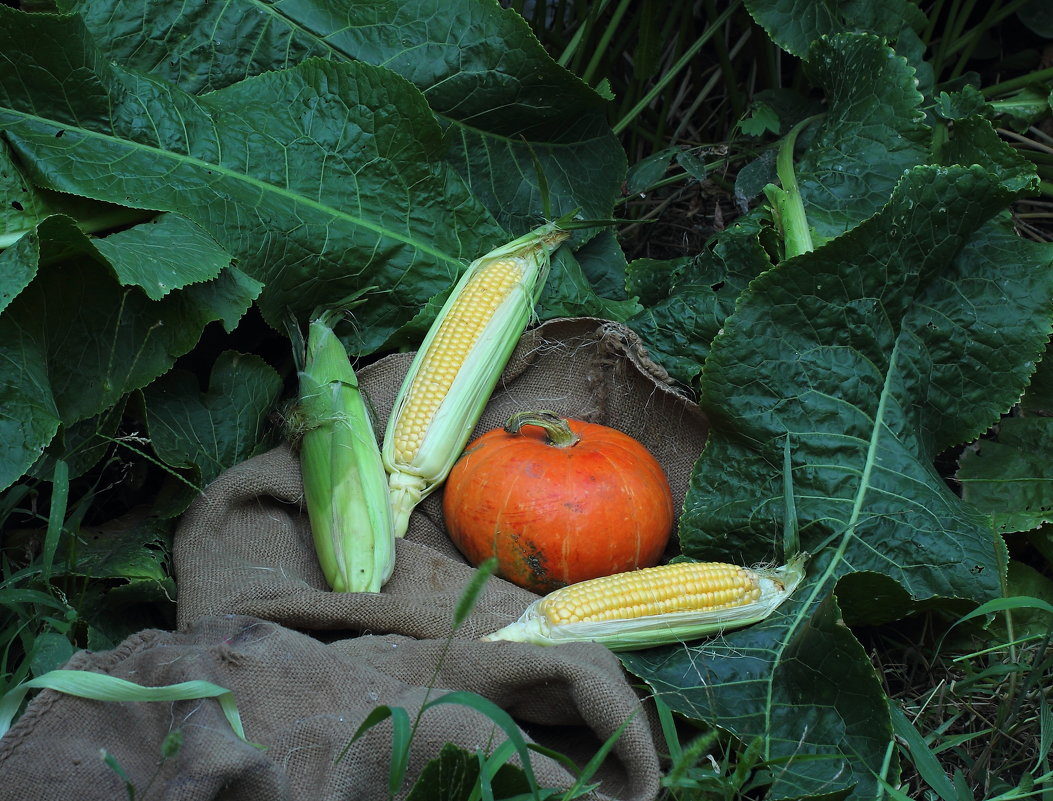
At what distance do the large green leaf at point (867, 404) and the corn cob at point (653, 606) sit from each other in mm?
41

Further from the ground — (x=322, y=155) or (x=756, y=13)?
(x=756, y=13)

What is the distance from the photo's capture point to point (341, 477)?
6.89 feet

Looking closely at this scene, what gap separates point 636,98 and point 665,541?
159 centimetres

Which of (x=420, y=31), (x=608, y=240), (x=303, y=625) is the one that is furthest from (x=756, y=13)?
(x=303, y=625)

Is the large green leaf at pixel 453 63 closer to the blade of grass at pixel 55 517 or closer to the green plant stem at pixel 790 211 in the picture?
the green plant stem at pixel 790 211

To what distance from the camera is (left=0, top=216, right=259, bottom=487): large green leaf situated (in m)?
1.94

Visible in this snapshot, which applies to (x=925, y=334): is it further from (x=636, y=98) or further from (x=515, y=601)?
(x=636, y=98)

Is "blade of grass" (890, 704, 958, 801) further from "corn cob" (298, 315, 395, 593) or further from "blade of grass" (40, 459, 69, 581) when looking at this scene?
"blade of grass" (40, 459, 69, 581)

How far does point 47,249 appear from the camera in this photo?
196 centimetres

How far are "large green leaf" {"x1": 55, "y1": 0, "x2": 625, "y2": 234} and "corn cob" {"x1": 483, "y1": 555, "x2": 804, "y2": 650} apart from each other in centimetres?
115

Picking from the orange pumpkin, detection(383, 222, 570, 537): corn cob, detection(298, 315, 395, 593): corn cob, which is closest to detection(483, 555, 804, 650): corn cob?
the orange pumpkin

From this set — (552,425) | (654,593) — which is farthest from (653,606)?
(552,425)

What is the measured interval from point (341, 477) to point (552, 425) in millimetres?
476

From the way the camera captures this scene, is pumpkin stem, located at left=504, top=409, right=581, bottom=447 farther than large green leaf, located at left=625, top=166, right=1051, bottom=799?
Yes
